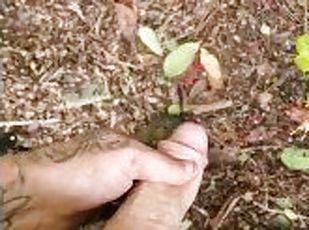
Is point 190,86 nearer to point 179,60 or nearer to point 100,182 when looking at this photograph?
point 179,60

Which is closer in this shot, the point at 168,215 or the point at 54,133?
the point at 168,215

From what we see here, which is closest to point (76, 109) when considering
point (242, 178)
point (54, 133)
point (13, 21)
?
point (54, 133)

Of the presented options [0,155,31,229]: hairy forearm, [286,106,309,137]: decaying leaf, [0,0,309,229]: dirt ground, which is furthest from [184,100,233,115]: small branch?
[0,155,31,229]: hairy forearm

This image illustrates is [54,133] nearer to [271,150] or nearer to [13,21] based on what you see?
[13,21]

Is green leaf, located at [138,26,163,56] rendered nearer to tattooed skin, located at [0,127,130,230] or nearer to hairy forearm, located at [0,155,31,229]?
tattooed skin, located at [0,127,130,230]

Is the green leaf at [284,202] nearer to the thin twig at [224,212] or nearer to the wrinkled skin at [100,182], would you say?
the thin twig at [224,212]
